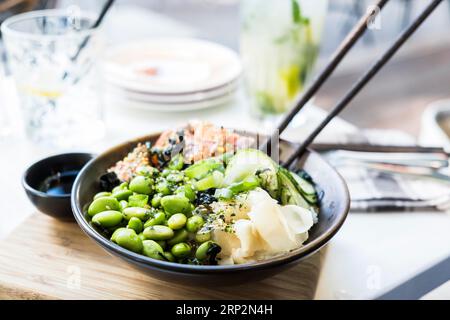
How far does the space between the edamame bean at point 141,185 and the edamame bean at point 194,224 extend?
12 cm

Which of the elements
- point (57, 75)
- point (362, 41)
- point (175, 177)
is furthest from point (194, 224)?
point (362, 41)

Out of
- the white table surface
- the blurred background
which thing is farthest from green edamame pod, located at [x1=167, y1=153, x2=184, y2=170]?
the blurred background

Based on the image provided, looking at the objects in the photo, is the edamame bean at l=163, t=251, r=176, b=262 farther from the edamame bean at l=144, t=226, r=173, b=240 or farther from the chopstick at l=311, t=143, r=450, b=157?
the chopstick at l=311, t=143, r=450, b=157

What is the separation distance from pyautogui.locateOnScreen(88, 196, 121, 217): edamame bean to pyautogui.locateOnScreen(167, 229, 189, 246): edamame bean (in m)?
0.12

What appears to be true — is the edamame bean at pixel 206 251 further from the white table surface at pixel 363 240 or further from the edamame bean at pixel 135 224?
the white table surface at pixel 363 240

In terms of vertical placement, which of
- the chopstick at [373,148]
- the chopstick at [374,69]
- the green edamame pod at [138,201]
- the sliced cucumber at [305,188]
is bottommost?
the chopstick at [373,148]

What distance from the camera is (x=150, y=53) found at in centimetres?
170

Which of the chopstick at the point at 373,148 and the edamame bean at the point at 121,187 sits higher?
the edamame bean at the point at 121,187

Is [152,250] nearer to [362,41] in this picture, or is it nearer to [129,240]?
[129,240]

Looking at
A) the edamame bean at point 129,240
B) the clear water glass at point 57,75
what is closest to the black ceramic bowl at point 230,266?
the edamame bean at point 129,240

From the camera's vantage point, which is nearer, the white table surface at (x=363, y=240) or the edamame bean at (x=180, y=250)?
the edamame bean at (x=180, y=250)

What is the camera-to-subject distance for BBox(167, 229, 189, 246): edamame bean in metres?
0.80

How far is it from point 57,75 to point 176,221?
0.65m

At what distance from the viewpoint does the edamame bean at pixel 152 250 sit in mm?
763
